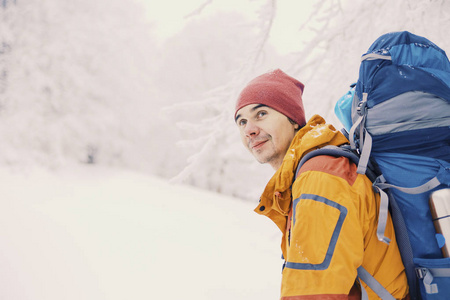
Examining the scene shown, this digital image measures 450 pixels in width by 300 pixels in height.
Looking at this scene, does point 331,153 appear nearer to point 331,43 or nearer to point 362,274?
point 362,274

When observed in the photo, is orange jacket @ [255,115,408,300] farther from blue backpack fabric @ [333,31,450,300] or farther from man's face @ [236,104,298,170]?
man's face @ [236,104,298,170]

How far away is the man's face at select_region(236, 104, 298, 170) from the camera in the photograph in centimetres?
170

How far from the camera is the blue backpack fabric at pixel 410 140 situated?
38.6 inches

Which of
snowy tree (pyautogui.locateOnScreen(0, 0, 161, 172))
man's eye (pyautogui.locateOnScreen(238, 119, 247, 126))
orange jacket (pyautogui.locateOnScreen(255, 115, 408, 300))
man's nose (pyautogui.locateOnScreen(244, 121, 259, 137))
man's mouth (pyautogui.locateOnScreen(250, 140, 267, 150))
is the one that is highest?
snowy tree (pyautogui.locateOnScreen(0, 0, 161, 172))

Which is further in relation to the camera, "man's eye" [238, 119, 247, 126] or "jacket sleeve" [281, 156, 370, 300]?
"man's eye" [238, 119, 247, 126]

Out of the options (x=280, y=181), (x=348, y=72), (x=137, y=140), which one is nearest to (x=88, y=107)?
(x=137, y=140)

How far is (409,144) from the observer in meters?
1.08

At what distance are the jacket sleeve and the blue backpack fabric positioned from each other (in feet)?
0.32

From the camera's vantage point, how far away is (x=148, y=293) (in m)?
4.70

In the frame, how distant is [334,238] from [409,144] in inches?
18.5

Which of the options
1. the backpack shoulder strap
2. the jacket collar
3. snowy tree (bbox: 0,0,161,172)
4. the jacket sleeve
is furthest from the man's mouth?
snowy tree (bbox: 0,0,161,172)

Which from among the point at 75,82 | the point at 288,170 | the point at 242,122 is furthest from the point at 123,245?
the point at 75,82

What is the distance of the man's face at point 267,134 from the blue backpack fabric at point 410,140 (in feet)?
1.89

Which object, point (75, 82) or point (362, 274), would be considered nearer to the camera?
point (362, 274)
